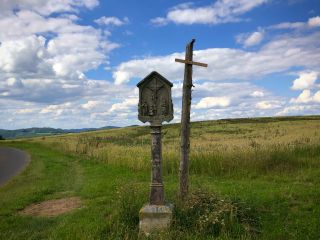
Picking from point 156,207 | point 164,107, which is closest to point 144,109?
point 164,107

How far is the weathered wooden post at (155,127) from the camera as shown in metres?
8.00

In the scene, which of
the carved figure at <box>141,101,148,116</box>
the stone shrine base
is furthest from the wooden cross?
the stone shrine base

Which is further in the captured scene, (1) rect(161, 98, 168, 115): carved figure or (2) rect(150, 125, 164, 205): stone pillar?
(1) rect(161, 98, 168, 115): carved figure

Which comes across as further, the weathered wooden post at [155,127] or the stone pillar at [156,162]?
the stone pillar at [156,162]

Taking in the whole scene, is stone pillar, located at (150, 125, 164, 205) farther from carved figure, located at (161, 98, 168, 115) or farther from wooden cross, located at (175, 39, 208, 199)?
wooden cross, located at (175, 39, 208, 199)

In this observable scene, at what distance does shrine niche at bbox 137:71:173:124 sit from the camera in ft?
27.9

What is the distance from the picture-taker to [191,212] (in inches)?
327

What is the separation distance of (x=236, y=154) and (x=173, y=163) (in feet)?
9.07

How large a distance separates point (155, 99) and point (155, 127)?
1.99 ft

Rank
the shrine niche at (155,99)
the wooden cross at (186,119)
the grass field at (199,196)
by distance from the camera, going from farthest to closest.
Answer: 1. the wooden cross at (186,119)
2. the shrine niche at (155,99)
3. the grass field at (199,196)

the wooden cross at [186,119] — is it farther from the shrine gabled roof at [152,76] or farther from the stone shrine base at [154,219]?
the stone shrine base at [154,219]

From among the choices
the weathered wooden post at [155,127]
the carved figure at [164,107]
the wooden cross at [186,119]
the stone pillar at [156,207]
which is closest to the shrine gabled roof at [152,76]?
the weathered wooden post at [155,127]

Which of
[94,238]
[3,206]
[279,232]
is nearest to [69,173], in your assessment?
[3,206]

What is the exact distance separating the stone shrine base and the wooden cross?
140cm
